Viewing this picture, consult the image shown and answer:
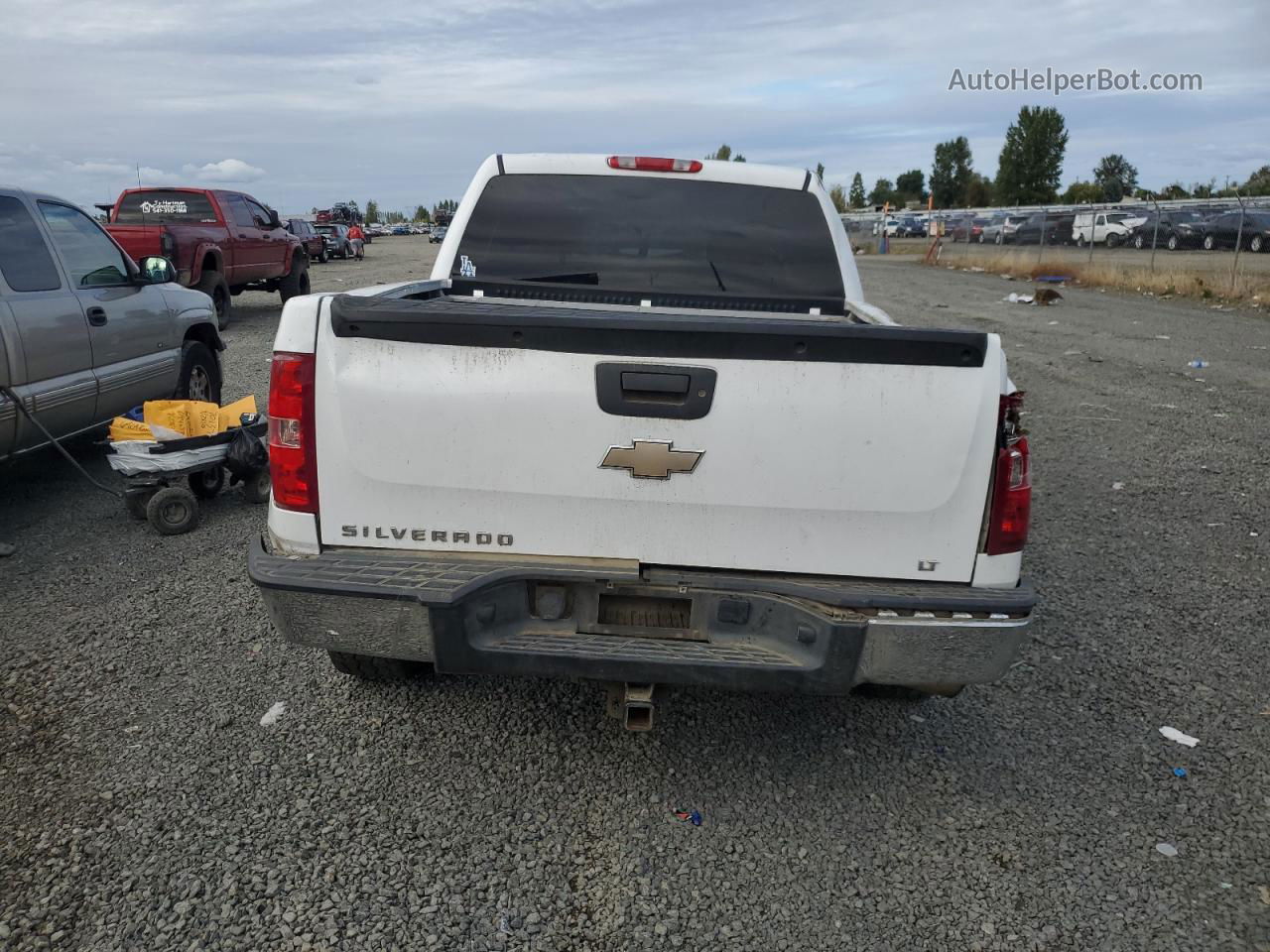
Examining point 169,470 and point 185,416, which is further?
point 185,416

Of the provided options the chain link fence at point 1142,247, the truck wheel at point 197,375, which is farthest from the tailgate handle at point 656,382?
the chain link fence at point 1142,247

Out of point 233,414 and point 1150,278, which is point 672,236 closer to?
point 233,414

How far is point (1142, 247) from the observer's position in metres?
33.0

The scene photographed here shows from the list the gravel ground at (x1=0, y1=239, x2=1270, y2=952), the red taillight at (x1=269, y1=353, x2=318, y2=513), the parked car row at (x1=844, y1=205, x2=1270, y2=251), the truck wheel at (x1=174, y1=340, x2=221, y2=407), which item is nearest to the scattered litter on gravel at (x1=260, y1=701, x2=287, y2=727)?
the gravel ground at (x1=0, y1=239, x2=1270, y2=952)

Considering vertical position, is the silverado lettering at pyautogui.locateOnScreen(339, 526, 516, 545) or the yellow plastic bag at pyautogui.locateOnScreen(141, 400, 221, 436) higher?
the silverado lettering at pyautogui.locateOnScreen(339, 526, 516, 545)

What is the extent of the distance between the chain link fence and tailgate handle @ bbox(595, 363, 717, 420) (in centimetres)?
1868

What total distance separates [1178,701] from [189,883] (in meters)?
3.58

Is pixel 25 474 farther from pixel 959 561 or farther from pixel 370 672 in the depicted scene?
pixel 959 561

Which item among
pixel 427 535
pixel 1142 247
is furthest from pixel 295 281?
pixel 1142 247

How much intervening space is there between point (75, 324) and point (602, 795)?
464 cm

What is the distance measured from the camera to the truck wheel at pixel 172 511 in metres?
5.64

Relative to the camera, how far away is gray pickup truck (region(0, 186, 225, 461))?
546 centimetres

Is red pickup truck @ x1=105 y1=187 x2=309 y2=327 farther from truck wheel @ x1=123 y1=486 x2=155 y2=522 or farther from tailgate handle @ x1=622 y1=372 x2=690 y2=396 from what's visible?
tailgate handle @ x1=622 y1=372 x2=690 y2=396

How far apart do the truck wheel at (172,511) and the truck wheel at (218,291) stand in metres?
9.97
